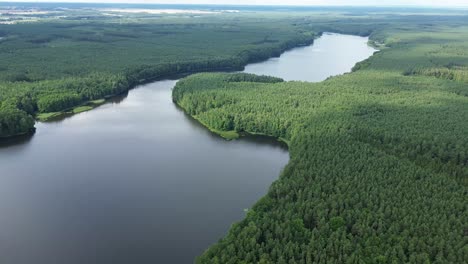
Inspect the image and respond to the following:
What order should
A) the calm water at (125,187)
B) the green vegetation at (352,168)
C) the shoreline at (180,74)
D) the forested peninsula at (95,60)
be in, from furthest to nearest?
the forested peninsula at (95,60), the shoreline at (180,74), the calm water at (125,187), the green vegetation at (352,168)

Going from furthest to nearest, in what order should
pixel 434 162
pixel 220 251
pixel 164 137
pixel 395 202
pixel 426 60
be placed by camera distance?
pixel 426 60 → pixel 164 137 → pixel 434 162 → pixel 395 202 → pixel 220 251

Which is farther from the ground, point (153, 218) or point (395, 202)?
point (395, 202)

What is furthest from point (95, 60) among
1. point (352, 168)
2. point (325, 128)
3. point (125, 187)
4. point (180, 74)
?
point (352, 168)

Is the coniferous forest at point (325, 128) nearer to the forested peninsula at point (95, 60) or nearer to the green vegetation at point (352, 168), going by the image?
the green vegetation at point (352, 168)

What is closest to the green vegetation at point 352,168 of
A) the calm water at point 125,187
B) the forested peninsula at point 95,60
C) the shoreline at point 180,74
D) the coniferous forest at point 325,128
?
the coniferous forest at point 325,128

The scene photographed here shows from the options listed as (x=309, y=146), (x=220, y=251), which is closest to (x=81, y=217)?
(x=220, y=251)

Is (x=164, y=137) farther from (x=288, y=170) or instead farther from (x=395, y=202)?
(x=395, y=202)

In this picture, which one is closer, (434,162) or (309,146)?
(434,162)
